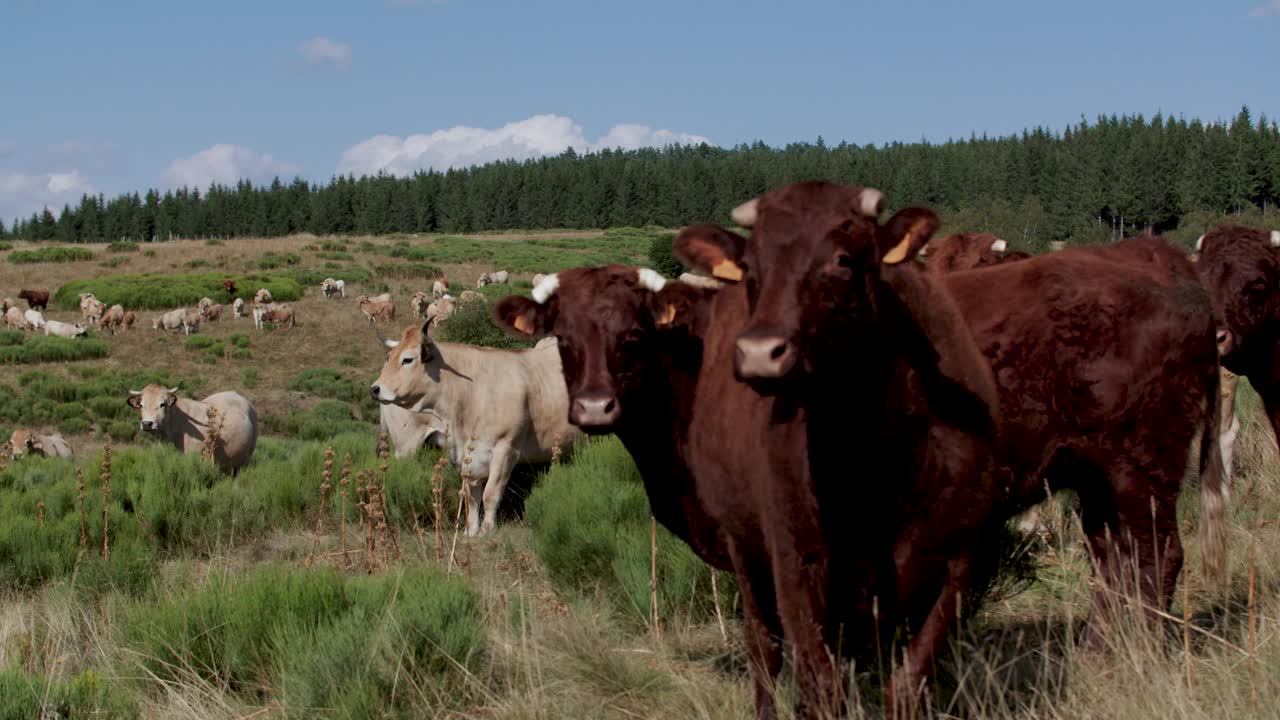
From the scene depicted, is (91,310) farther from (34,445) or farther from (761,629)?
(761,629)

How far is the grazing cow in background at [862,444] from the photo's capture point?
3424 millimetres

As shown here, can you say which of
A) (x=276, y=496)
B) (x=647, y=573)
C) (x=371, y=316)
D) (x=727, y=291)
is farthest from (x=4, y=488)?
(x=371, y=316)

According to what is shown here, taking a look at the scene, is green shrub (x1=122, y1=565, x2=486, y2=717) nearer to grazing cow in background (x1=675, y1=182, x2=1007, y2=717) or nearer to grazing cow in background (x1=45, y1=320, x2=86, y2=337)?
grazing cow in background (x1=675, y1=182, x2=1007, y2=717)

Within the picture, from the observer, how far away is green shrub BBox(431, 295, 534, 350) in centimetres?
2877

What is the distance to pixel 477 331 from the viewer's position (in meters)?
29.8

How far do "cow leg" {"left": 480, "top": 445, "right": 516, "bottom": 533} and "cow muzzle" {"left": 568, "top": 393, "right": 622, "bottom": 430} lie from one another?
6559 mm

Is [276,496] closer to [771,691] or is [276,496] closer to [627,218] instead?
[771,691]

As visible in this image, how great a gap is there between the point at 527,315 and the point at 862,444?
6.39ft

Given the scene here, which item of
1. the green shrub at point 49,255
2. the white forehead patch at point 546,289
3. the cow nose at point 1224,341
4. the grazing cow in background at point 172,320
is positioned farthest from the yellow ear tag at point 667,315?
the green shrub at point 49,255

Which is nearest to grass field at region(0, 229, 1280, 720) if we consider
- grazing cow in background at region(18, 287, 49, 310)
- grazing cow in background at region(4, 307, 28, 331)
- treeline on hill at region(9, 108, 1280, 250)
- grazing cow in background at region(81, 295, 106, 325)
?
grazing cow in background at region(81, 295, 106, 325)

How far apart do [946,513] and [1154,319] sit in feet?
5.42

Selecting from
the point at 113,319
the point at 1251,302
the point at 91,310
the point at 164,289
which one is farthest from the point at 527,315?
the point at 164,289

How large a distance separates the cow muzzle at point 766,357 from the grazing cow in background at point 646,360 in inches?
57.3

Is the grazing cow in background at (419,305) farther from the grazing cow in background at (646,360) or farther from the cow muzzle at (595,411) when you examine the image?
the cow muzzle at (595,411)
